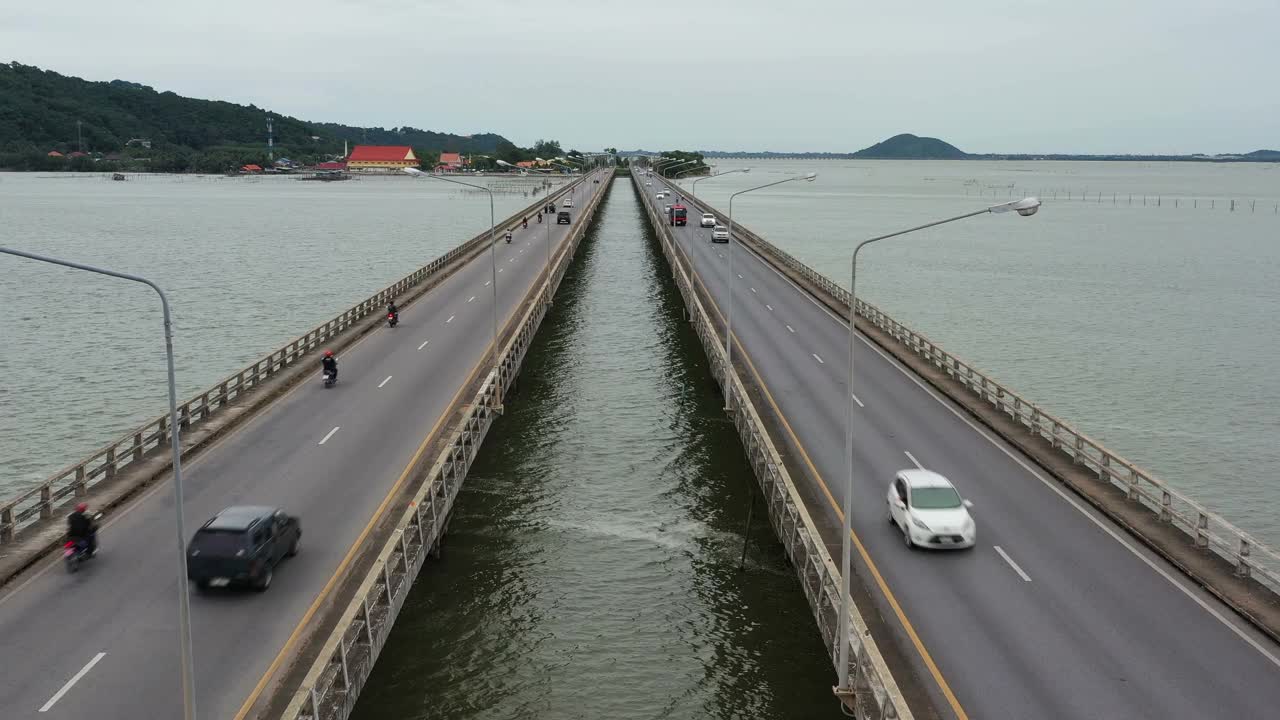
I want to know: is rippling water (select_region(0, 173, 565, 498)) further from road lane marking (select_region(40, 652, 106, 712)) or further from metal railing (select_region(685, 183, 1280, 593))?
metal railing (select_region(685, 183, 1280, 593))

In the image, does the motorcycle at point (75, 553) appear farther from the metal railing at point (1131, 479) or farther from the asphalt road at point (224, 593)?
the metal railing at point (1131, 479)

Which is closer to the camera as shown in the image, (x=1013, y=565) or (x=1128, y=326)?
(x=1013, y=565)

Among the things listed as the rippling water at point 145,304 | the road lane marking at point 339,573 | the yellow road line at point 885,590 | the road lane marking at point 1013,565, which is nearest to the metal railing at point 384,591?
the road lane marking at point 339,573

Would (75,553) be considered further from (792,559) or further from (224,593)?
(792,559)

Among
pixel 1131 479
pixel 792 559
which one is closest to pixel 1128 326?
pixel 1131 479

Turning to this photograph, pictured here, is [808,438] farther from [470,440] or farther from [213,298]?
[213,298]

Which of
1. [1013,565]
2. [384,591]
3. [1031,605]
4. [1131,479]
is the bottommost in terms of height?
[384,591]

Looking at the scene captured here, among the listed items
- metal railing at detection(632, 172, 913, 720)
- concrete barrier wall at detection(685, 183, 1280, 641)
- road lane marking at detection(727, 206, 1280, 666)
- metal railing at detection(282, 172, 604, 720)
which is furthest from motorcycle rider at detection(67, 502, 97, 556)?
concrete barrier wall at detection(685, 183, 1280, 641)
